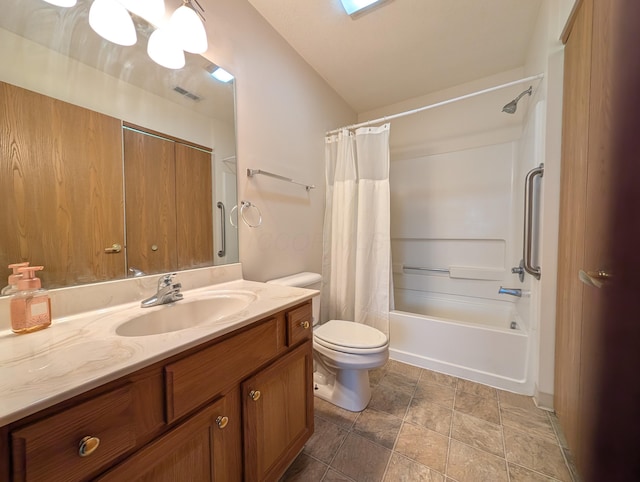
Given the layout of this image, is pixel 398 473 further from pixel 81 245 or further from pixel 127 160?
pixel 127 160

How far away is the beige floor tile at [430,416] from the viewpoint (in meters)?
1.25

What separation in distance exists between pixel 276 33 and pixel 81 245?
5.69ft

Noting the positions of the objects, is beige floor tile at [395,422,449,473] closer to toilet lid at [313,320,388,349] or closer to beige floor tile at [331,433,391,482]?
beige floor tile at [331,433,391,482]

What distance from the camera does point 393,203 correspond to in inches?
104

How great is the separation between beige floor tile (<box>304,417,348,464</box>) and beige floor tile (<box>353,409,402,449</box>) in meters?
0.10

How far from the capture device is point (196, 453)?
622 mm

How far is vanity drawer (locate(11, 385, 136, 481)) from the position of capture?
0.37 m

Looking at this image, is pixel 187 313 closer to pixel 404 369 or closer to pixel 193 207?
pixel 193 207

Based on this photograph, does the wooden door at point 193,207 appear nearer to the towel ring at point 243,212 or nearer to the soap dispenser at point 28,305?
the towel ring at point 243,212

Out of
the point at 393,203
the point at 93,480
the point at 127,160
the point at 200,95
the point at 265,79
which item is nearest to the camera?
the point at 93,480

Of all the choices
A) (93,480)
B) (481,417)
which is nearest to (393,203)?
(481,417)

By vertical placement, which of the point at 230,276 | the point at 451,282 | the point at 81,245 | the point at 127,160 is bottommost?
the point at 451,282

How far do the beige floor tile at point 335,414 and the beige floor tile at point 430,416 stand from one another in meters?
0.31

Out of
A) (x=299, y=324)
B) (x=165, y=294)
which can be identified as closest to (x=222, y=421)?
(x=299, y=324)
